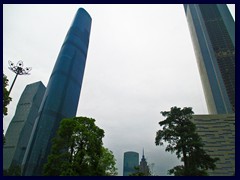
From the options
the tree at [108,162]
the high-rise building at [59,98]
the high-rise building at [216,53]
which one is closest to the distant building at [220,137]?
the high-rise building at [216,53]

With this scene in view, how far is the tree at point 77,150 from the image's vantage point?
19.5 meters

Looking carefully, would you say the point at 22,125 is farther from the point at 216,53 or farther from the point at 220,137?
the point at 216,53

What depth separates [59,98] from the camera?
92.2m

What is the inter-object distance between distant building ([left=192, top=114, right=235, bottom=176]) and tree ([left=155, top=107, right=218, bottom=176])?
8376cm

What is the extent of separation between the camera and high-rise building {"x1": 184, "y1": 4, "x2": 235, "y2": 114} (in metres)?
122

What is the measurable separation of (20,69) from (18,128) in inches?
4937

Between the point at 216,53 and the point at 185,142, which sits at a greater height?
the point at 216,53

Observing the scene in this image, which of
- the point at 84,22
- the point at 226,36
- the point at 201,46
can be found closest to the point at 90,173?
the point at 84,22

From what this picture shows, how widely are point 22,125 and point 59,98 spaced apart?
55.2 metres

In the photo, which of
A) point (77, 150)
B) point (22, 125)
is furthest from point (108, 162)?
point (22, 125)

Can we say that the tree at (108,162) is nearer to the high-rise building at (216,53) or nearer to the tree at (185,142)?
the tree at (185,142)

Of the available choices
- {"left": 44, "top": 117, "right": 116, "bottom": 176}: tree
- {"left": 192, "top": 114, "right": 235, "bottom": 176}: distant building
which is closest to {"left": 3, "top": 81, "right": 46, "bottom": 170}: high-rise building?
{"left": 192, "top": 114, "right": 235, "bottom": 176}: distant building

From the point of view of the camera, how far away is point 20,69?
69.5 feet

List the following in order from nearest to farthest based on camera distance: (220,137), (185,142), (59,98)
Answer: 1. (185,142)
2. (59,98)
3. (220,137)
